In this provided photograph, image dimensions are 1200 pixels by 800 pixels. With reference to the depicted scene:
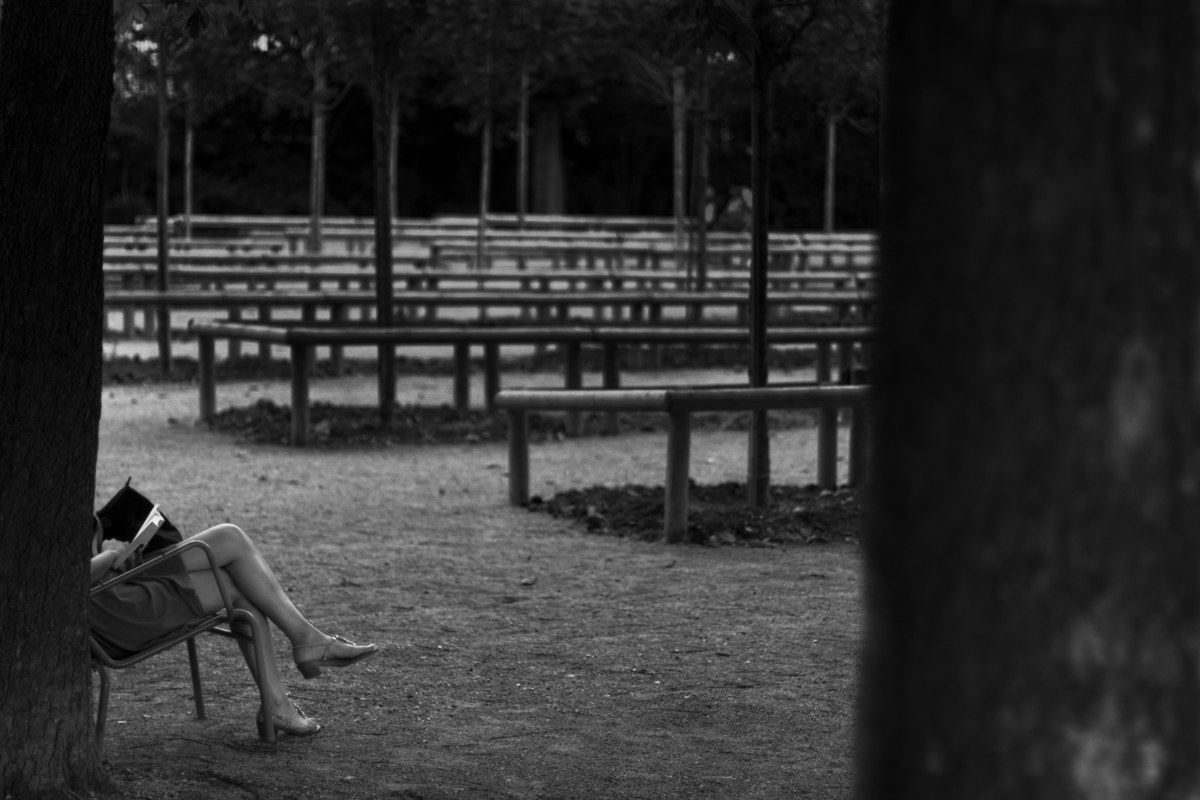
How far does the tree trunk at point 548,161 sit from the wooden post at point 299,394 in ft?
93.3

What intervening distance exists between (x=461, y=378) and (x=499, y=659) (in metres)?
6.86

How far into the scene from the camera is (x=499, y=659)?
5418 mm

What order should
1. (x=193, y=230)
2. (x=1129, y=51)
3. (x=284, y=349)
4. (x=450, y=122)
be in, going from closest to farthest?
(x=1129, y=51)
(x=284, y=349)
(x=193, y=230)
(x=450, y=122)

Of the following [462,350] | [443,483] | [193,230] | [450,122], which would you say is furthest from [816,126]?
[443,483]

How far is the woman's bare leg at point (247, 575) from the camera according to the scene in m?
4.29

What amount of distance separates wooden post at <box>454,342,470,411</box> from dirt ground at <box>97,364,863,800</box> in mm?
2322

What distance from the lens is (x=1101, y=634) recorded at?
1.04 m

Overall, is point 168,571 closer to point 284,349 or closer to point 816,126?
point 284,349

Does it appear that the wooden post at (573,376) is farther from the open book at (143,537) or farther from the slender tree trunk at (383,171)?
the open book at (143,537)

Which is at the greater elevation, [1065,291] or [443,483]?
[1065,291]

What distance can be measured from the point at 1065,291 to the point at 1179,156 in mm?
121

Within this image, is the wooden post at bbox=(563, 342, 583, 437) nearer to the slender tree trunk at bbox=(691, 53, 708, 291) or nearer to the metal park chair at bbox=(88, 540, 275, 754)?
the slender tree trunk at bbox=(691, 53, 708, 291)

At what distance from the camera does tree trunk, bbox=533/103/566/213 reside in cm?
3853

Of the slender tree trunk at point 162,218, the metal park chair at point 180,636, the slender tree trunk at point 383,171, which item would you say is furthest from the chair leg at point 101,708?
the slender tree trunk at point 162,218
